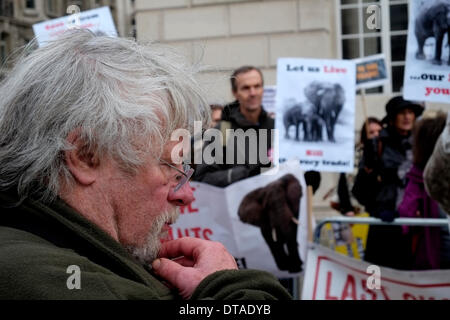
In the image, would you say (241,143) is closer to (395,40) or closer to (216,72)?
(216,72)

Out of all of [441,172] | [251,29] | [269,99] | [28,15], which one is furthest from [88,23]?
[28,15]

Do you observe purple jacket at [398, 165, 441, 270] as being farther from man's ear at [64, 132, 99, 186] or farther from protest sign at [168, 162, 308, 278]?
man's ear at [64, 132, 99, 186]

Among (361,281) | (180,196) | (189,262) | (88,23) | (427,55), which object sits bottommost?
(361,281)

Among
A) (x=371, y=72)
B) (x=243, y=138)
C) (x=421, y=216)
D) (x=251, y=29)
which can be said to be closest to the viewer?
(x=243, y=138)

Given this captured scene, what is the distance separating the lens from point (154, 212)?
167 cm

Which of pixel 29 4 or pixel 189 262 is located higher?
pixel 29 4

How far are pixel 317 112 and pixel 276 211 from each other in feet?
3.83

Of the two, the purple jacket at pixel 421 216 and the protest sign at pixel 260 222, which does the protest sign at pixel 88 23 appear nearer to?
the protest sign at pixel 260 222

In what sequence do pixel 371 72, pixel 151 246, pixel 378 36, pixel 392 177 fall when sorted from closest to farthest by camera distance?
pixel 151 246 < pixel 392 177 < pixel 371 72 < pixel 378 36

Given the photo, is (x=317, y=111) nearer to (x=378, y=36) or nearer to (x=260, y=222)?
(x=260, y=222)

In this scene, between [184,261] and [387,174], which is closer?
[184,261]

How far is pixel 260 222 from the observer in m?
4.53

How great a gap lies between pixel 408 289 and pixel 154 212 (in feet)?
8.92
